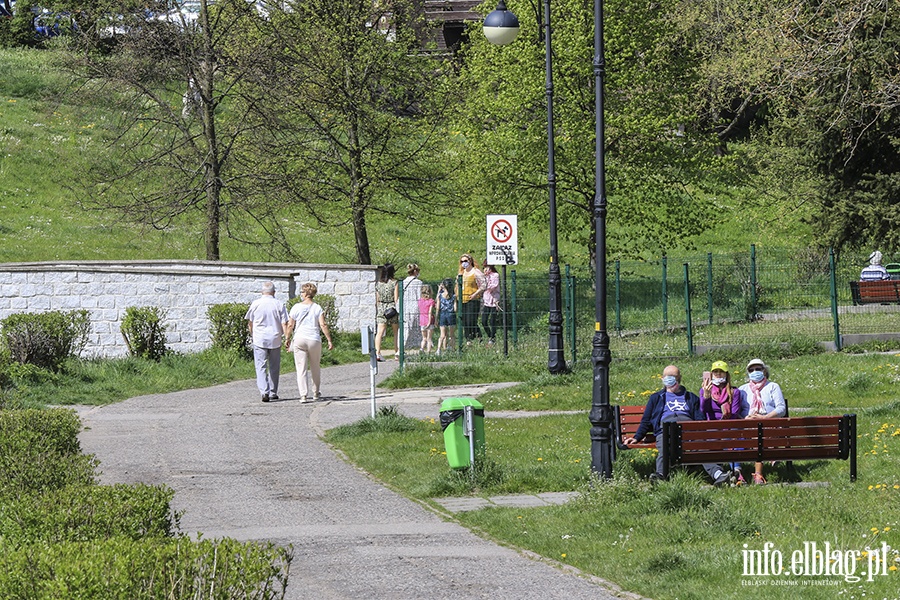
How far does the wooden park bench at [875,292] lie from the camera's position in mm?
23094

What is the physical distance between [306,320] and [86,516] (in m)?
11.7

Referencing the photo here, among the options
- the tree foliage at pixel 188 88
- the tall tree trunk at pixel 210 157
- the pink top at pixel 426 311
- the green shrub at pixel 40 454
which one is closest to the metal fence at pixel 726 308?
the pink top at pixel 426 311

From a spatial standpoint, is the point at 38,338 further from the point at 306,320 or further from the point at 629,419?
the point at 629,419

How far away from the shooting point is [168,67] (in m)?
30.9

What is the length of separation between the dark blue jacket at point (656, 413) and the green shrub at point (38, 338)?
A: 1170 centimetres

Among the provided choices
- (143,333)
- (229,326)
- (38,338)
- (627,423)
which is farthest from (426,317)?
(627,423)

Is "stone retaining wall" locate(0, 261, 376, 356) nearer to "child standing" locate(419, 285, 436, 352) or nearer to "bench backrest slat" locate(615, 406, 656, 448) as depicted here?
"child standing" locate(419, 285, 436, 352)

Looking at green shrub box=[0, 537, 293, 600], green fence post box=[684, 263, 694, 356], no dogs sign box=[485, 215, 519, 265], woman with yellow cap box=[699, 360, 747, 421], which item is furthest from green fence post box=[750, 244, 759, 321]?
green shrub box=[0, 537, 293, 600]

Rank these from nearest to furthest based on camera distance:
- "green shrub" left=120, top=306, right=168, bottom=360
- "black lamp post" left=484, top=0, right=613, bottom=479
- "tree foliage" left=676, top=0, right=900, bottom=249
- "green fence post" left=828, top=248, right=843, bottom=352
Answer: "black lamp post" left=484, top=0, right=613, bottom=479 → "green fence post" left=828, top=248, right=843, bottom=352 → "green shrub" left=120, top=306, right=168, bottom=360 → "tree foliage" left=676, top=0, right=900, bottom=249

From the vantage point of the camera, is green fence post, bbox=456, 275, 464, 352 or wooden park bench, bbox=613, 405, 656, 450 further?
green fence post, bbox=456, 275, 464, 352

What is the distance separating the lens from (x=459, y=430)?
1244 centimetres

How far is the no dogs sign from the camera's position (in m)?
22.1

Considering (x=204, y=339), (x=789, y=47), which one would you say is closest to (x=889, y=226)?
Result: (x=789, y=47)

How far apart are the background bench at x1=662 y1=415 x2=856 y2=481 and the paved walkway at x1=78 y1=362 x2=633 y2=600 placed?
116cm
